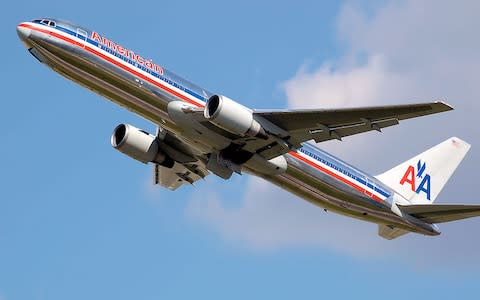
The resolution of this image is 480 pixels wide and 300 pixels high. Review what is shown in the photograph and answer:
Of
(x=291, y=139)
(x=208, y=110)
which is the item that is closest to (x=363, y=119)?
(x=291, y=139)

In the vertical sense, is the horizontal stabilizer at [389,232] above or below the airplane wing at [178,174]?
above

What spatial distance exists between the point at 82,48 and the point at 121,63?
1884 millimetres

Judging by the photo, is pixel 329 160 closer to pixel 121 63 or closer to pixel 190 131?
pixel 190 131

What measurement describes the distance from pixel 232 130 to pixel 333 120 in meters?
4.63

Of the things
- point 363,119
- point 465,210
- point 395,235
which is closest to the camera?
point 363,119

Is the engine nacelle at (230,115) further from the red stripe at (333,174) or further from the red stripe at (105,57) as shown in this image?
the red stripe at (333,174)

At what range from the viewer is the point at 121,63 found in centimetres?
4447

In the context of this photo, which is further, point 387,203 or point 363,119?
point 387,203

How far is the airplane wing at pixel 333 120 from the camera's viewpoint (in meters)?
42.7

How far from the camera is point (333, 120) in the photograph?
44.4m

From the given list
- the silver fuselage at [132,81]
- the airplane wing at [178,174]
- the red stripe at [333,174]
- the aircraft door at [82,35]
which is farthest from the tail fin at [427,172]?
the aircraft door at [82,35]

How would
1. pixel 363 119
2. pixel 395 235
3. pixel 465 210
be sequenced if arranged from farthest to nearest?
pixel 395 235 < pixel 465 210 < pixel 363 119

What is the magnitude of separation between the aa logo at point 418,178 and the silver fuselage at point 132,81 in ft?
24.7

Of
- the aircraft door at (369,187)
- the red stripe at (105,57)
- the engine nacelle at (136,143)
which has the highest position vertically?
the aircraft door at (369,187)
